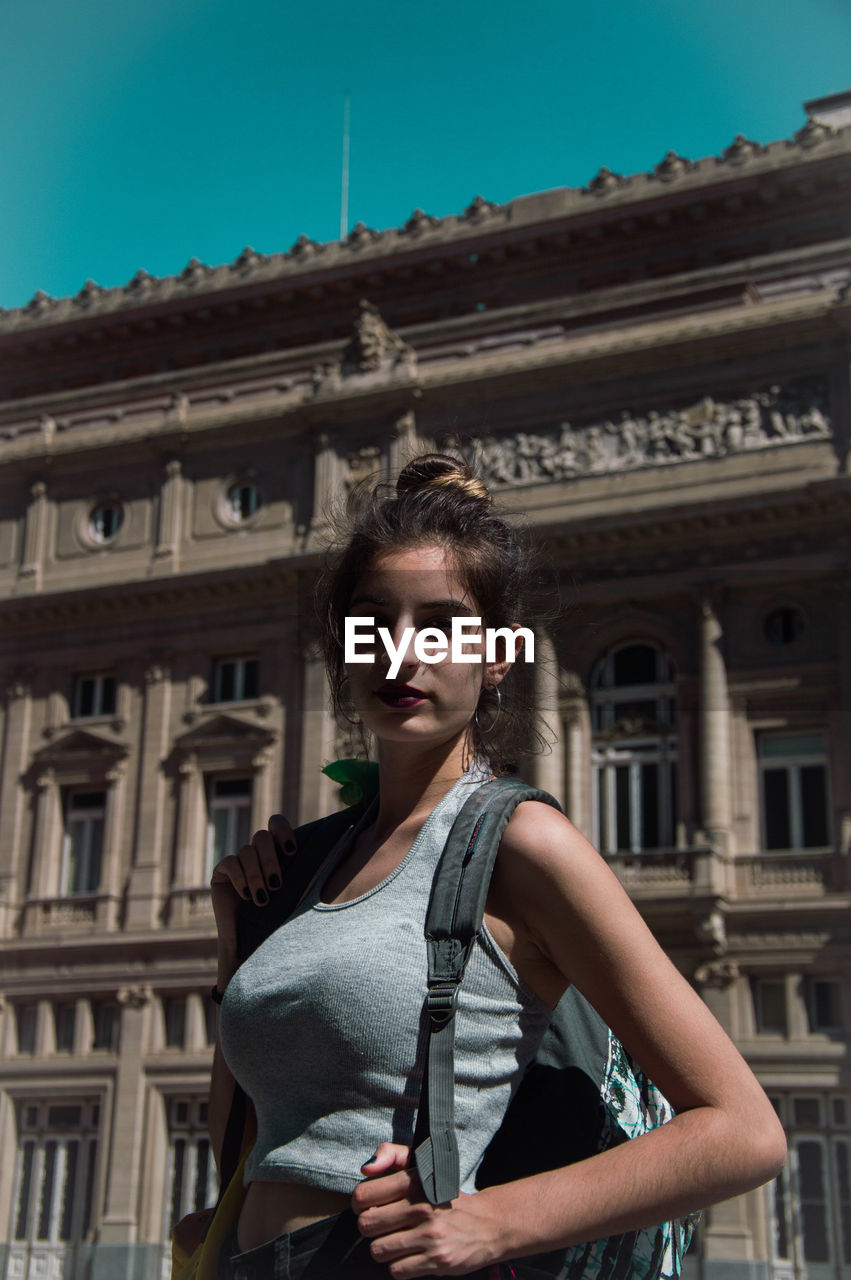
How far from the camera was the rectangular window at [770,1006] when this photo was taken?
76.4 feet

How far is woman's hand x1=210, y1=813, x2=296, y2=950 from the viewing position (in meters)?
2.74

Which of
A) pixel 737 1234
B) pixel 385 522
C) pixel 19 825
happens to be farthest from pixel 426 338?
pixel 385 522

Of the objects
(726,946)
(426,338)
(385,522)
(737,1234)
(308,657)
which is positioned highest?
(426,338)

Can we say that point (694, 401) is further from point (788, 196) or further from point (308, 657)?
point (308, 657)

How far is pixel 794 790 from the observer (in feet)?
79.2

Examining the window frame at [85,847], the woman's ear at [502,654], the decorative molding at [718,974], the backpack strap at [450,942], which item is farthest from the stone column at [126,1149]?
the backpack strap at [450,942]

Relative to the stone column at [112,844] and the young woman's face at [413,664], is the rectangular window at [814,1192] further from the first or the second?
the young woman's face at [413,664]

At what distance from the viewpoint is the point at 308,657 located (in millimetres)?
27953

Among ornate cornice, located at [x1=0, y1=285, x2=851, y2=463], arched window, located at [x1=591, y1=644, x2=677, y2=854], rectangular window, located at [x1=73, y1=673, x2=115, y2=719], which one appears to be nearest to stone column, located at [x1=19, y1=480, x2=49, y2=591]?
ornate cornice, located at [x1=0, y1=285, x2=851, y2=463]

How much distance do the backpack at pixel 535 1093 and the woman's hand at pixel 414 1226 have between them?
33 millimetres

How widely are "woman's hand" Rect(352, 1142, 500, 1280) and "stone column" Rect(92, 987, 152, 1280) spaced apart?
25397mm

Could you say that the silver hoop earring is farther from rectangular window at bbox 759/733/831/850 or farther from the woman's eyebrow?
rectangular window at bbox 759/733/831/850

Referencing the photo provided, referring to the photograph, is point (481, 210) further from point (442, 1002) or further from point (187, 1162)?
point (442, 1002)

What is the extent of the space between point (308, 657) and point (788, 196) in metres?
12.2
